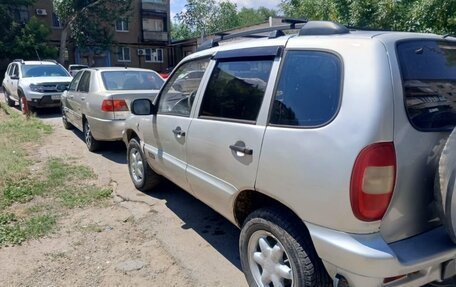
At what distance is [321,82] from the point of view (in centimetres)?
216

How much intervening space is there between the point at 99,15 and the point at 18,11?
6581mm

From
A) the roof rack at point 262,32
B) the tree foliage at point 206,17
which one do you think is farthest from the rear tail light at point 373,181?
the tree foliage at point 206,17

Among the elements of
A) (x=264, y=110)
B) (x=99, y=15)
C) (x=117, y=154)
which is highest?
(x=99, y=15)

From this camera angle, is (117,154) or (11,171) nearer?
(11,171)

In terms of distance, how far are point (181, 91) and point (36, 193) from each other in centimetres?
267

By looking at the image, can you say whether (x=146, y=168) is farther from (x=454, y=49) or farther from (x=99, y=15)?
(x=99, y=15)

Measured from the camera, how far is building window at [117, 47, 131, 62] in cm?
3969

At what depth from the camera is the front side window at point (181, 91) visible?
3420 millimetres

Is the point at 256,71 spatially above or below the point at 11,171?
above

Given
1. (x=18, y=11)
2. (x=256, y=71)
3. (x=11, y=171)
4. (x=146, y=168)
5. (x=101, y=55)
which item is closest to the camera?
(x=256, y=71)

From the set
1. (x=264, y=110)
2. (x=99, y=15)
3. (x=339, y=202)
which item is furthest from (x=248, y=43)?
(x=99, y=15)

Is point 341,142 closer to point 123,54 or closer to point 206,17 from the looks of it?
point 123,54

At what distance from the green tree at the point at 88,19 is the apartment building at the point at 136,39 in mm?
1262

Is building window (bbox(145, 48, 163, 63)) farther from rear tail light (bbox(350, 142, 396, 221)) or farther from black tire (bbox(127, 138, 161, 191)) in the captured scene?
rear tail light (bbox(350, 142, 396, 221))
